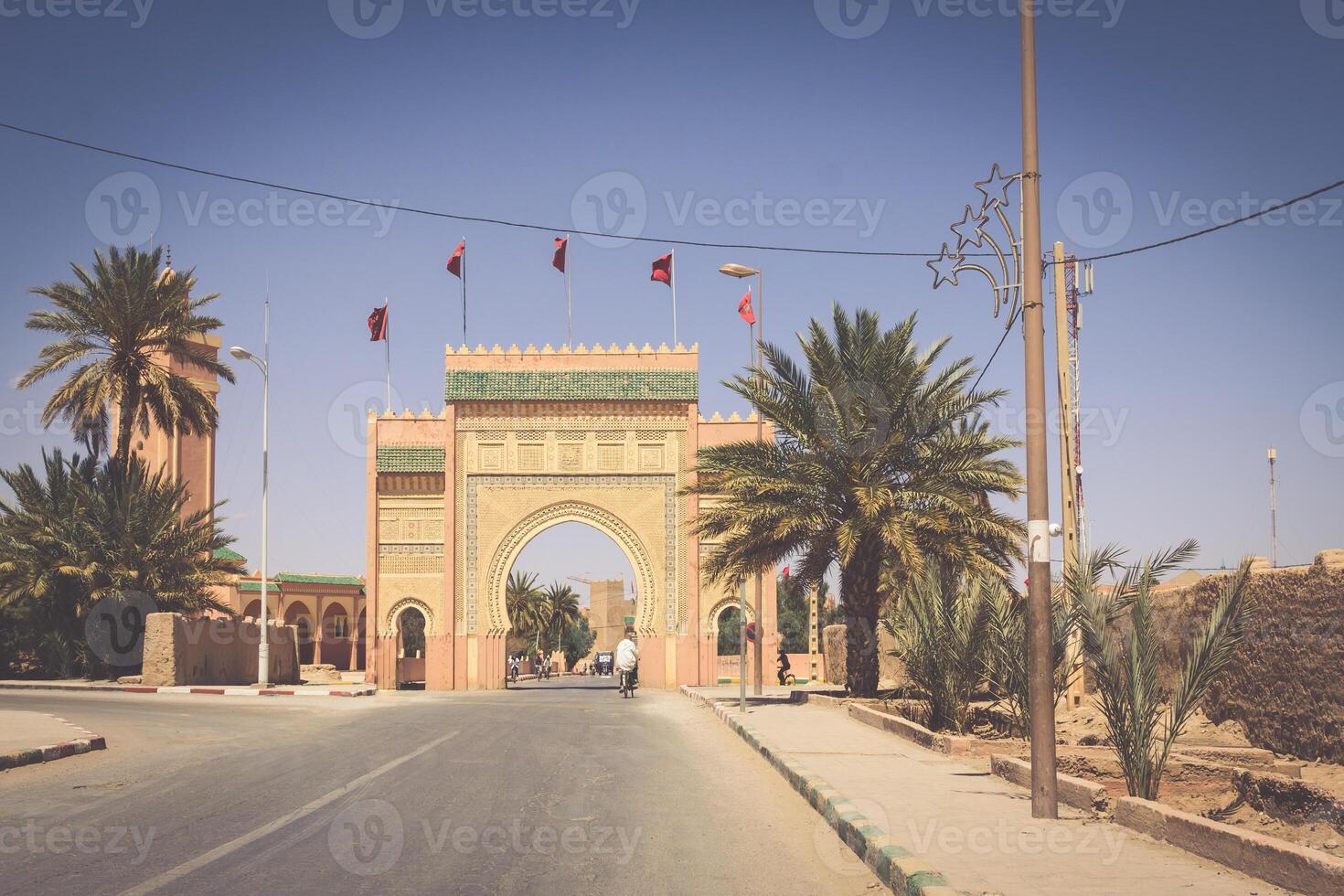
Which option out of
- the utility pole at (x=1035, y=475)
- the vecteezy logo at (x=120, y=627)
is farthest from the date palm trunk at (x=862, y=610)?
the vecteezy logo at (x=120, y=627)

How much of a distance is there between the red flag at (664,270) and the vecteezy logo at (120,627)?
60.6ft

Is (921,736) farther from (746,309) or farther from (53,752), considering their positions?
(746,309)

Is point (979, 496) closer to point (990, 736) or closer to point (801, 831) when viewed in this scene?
point (990, 736)

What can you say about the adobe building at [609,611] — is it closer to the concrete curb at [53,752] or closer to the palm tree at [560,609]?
the palm tree at [560,609]

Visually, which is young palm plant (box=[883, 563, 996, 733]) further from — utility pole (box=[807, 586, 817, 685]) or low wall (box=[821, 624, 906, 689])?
utility pole (box=[807, 586, 817, 685])

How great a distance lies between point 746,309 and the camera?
40062mm

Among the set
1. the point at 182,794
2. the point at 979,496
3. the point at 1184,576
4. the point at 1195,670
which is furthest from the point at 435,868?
the point at 979,496

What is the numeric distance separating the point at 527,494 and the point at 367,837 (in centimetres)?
3077

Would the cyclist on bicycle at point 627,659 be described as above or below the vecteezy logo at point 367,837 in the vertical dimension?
below

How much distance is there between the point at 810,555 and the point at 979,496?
141 inches

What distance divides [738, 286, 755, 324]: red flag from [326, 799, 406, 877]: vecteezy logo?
31.3 meters

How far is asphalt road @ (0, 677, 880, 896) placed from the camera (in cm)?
705

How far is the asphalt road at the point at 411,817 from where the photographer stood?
23.1 ft

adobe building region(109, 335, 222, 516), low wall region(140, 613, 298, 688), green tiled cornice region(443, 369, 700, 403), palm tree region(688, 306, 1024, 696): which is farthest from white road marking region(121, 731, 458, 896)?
adobe building region(109, 335, 222, 516)
